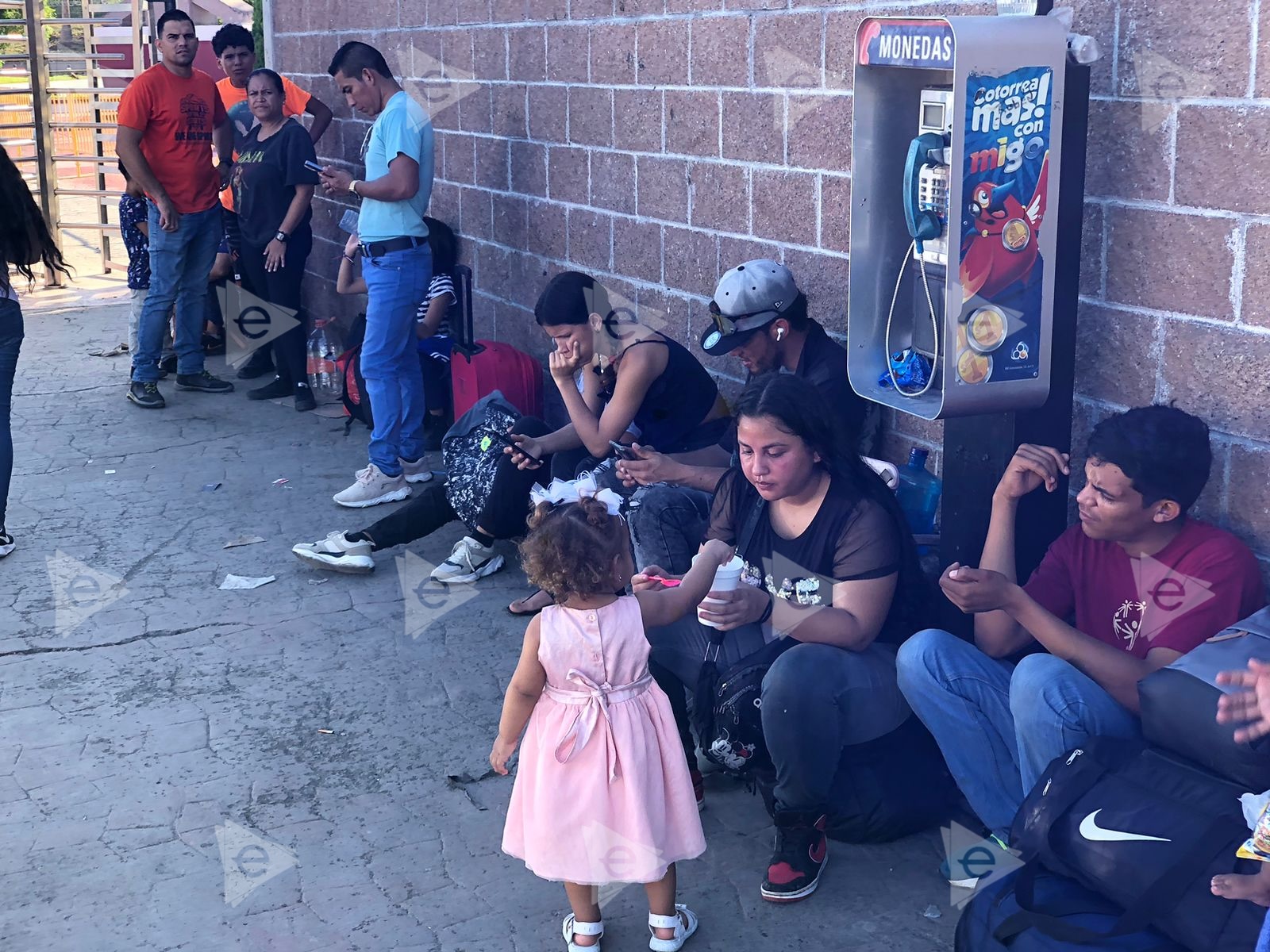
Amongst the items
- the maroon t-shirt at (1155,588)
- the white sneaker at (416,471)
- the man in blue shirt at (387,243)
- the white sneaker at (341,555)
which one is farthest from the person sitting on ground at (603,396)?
the maroon t-shirt at (1155,588)

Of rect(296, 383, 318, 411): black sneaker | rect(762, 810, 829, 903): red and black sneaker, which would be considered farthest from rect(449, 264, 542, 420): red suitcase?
rect(762, 810, 829, 903): red and black sneaker

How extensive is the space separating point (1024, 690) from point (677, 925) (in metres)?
0.95

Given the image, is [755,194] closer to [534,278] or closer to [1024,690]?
[534,278]

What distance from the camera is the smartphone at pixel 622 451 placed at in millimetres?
4758

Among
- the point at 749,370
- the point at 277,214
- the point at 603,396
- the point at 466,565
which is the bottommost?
the point at 466,565

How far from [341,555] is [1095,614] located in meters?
3.26

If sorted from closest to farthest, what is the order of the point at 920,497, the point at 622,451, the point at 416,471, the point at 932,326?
the point at 932,326, the point at 920,497, the point at 622,451, the point at 416,471

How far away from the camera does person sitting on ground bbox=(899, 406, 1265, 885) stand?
313 cm

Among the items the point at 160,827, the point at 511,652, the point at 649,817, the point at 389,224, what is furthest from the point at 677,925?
the point at 389,224

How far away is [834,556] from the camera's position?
11.8 feet

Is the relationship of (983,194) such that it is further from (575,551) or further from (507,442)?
(507,442)

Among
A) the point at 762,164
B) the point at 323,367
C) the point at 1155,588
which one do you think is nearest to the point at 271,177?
the point at 323,367

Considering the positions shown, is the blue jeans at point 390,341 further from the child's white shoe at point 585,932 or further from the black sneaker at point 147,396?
the child's white shoe at point 585,932

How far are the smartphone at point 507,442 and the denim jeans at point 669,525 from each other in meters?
0.71
